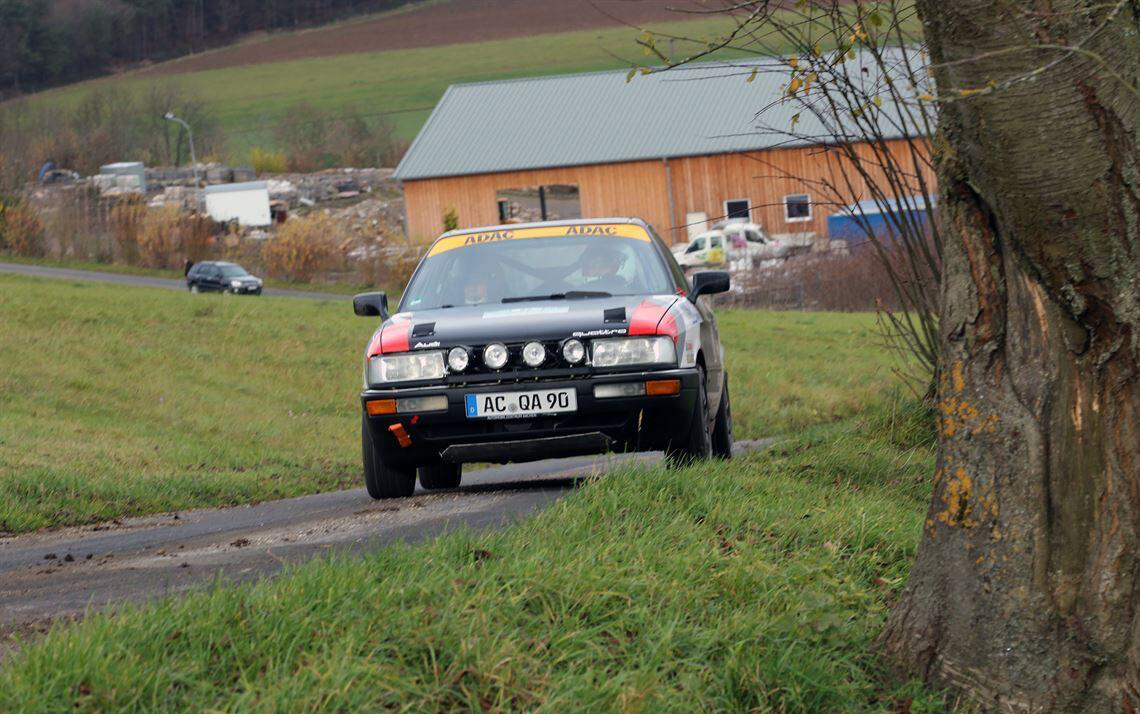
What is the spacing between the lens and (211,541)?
7.65 meters

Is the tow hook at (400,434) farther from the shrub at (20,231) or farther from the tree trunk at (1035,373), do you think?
the shrub at (20,231)

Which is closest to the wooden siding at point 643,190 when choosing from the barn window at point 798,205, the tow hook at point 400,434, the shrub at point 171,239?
the shrub at point 171,239

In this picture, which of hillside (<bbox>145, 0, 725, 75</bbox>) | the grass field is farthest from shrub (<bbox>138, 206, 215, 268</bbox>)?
hillside (<bbox>145, 0, 725, 75</bbox>)

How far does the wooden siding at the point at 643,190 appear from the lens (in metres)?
62.2

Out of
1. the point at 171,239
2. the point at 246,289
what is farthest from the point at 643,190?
the point at 246,289

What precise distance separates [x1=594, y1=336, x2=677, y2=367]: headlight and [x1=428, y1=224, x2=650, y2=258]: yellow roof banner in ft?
5.81

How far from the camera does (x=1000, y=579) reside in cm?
497

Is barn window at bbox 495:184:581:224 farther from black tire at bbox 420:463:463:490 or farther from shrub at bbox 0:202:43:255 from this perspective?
black tire at bbox 420:463:463:490

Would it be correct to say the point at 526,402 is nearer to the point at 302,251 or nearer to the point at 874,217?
the point at 874,217

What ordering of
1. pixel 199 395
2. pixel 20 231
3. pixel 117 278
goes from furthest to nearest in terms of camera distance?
pixel 20 231, pixel 117 278, pixel 199 395

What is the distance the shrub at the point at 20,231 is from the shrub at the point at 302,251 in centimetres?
865

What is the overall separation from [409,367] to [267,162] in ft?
290

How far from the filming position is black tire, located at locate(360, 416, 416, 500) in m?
9.15

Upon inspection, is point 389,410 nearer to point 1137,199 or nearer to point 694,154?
point 1137,199
